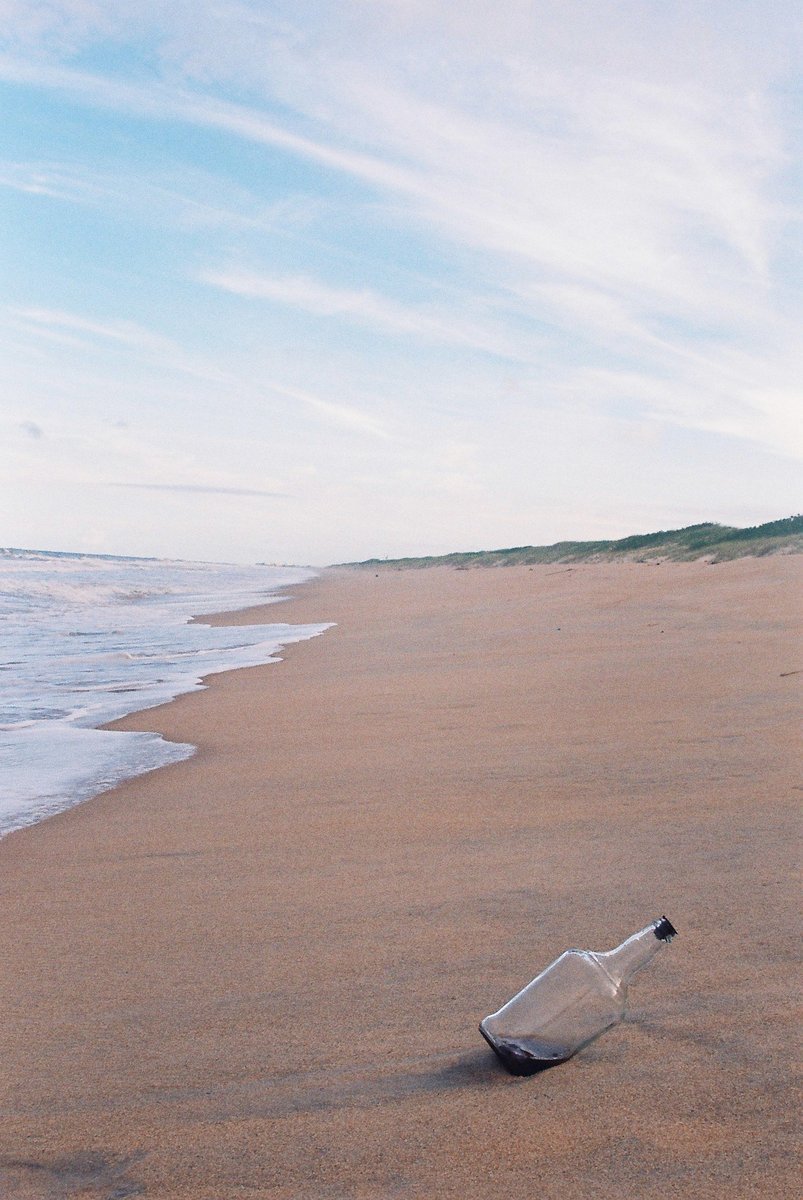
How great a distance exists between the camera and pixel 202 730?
582cm

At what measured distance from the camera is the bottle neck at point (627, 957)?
1982 millimetres

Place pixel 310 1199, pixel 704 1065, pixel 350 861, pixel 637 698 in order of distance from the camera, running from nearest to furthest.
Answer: pixel 310 1199, pixel 704 1065, pixel 350 861, pixel 637 698

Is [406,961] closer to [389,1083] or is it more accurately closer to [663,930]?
[389,1083]

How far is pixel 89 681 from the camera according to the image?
28.0 ft

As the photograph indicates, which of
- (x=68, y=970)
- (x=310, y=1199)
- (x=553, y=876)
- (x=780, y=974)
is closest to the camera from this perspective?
(x=310, y=1199)

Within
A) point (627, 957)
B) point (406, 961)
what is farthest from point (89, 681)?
point (627, 957)

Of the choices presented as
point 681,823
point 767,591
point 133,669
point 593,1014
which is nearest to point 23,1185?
point 593,1014

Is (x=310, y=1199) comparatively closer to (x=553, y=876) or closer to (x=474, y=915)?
(x=474, y=915)

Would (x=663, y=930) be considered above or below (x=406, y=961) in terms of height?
above

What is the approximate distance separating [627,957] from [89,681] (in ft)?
24.1

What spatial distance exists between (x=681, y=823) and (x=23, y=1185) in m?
2.28

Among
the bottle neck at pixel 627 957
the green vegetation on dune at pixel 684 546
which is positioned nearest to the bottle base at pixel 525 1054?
the bottle neck at pixel 627 957

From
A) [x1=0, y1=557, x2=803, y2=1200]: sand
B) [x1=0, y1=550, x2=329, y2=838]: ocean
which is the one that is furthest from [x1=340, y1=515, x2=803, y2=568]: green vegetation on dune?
[x1=0, y1=557, x2=803, y2=1200]: sand

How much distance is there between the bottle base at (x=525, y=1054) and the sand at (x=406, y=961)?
0.02 meters
